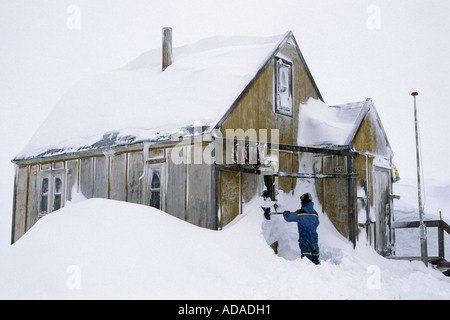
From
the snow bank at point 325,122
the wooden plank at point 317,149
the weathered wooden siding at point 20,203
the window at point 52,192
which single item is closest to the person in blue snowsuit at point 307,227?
the wooden plank at point 317,149

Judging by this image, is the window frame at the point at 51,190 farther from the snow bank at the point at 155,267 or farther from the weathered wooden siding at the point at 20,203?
the snow bank at the point at 155,267

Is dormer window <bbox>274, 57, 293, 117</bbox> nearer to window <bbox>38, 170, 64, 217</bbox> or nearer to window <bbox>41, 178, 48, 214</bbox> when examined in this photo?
window <bbox>38, 170, 64, 217</bbox>

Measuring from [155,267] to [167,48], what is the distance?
9994 millimetres

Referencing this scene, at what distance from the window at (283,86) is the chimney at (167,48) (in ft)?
13.6

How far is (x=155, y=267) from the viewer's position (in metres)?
7.57

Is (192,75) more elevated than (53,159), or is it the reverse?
(192,75)

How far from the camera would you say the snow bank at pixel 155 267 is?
712 cm

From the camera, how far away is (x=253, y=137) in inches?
487
